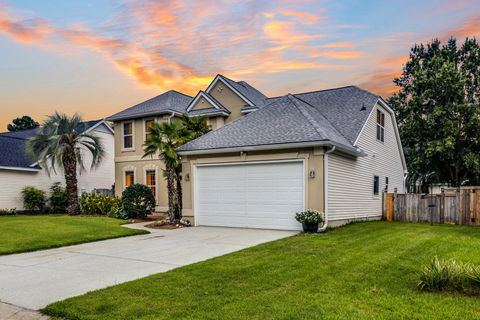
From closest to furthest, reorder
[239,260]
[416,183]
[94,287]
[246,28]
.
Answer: [94,287] → [239,260] → [246,28] → [416,183]

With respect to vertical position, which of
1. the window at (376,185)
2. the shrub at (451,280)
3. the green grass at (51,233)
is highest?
the window at (376,185)

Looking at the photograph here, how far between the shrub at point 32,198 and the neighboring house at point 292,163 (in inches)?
434

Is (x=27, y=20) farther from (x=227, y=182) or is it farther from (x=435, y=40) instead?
(x=435, y=40)

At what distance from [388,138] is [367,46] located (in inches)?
224

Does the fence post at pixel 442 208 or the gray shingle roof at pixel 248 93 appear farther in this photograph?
the gray shingle roof at pixel 248 93

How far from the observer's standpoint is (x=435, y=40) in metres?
27.2

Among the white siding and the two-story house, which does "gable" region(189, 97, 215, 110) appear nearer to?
the two-story house

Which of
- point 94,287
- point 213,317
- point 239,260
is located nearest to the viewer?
point 213,317

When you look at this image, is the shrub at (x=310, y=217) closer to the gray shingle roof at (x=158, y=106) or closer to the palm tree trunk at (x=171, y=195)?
the palm tree trunk at (x=171, y=195)

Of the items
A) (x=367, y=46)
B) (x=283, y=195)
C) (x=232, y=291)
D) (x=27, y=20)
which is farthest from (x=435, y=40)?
(x=232, y=291)

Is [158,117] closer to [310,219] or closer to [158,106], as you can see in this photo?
[158,106]

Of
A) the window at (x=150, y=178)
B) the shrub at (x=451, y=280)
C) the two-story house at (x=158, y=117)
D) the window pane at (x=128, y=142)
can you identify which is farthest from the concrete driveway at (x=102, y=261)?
the window pane at (x=128, y=142)

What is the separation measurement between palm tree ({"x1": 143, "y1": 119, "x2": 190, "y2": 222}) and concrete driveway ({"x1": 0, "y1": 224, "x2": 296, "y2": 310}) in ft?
8.87

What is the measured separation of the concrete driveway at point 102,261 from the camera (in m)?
5.40
